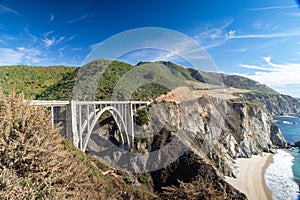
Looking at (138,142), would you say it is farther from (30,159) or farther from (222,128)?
(30,159)

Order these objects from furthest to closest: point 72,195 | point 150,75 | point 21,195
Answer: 1. point 150,75
2. point 72,195
3. point 21,195

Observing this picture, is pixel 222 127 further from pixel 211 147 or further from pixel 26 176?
pixel 26 176

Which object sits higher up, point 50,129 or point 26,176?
point 50,129

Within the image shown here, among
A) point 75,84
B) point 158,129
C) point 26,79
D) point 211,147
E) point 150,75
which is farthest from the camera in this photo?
point 150,75

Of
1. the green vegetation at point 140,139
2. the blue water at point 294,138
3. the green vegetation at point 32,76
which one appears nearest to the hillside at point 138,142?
the green vegetation at point 140,139

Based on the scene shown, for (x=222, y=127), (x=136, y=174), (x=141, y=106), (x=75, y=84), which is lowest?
(x=136, y=174)

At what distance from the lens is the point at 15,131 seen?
13.7 ft

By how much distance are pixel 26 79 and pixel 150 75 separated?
2452cm

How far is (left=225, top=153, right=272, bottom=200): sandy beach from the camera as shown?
2128 cm

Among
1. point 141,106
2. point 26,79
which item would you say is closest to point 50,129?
point 141,106

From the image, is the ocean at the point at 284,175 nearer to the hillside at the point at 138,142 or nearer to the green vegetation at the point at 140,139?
the hillside at the point at 138,142

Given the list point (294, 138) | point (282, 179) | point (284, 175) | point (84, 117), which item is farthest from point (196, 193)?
point (294, 138)

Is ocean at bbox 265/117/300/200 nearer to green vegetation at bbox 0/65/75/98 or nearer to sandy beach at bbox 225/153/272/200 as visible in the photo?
sandy beach at bbox 225/153/272/200

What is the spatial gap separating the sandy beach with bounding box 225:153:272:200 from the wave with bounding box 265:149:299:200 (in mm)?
643
